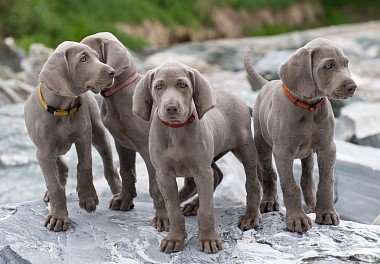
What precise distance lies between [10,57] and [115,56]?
1245cm

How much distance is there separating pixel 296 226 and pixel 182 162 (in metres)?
0.96

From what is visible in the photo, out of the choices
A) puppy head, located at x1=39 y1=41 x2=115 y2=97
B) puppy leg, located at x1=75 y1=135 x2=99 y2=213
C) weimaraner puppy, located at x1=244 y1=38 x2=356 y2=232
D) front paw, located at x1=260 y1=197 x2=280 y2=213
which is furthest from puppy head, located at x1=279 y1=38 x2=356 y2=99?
puppy leg, located at x1=75 y1=135 x2=99 y2=213

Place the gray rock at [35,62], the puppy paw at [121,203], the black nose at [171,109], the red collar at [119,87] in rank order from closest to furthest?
1. the black nose at [171,109]
2. the red collar at [119,87]
3. the puppy paw at [121,203]
4. the gray rock at [35,62]

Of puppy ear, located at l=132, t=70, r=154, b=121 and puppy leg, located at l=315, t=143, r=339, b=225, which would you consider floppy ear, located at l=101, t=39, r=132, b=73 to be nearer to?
puppy ear, located at l=132, t=70, r=154, b=121

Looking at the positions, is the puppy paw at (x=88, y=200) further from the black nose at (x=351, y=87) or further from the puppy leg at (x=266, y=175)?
the black nose at (x=351, y=87)

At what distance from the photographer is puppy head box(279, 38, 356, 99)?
4980 millimetres

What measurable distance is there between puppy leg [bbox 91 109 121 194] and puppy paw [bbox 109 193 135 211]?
12.7 inches

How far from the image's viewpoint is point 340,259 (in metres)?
4.78

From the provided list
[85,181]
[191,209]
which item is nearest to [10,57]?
[85,181]

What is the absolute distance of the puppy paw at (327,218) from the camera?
17.4 feet

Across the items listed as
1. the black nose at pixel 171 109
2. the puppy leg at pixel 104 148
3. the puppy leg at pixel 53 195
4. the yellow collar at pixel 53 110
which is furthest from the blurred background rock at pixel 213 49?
Result: the black nose at pixel 171 109

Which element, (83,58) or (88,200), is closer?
(83,58)

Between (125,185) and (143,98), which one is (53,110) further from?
→ (125,185)

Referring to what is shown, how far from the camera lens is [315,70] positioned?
16.5 feet
